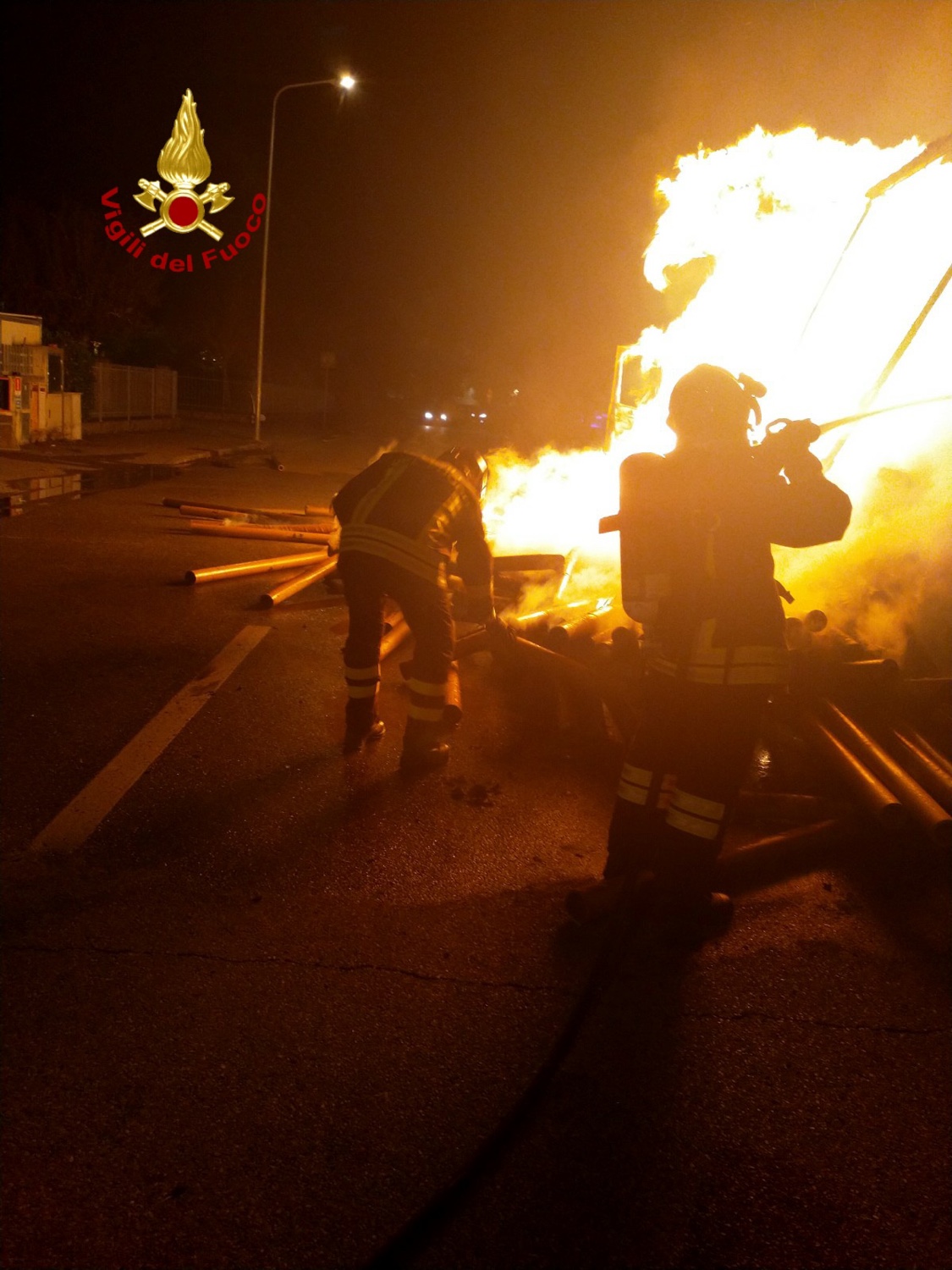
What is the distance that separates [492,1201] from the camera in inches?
85.6

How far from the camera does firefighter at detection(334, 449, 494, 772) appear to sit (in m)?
4.48

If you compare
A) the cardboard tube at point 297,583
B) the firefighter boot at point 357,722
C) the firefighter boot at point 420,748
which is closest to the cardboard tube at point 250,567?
the cardboard tube at point 297,583

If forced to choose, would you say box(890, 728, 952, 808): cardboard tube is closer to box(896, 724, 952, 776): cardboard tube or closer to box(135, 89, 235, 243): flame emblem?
box(896, 724, 952, 776): cardboard tube

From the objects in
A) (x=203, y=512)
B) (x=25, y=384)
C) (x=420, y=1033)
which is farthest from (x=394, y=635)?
(x=25, y=384)

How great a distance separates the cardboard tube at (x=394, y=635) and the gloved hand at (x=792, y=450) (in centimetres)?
344

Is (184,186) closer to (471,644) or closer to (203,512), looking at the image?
(203,512)

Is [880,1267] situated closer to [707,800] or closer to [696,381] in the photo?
[707,800]

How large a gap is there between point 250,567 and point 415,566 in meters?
4.88

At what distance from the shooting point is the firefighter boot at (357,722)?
4.87 metres

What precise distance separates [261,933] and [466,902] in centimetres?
78

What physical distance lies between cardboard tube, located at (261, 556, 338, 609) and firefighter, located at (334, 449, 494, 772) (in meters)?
2.84

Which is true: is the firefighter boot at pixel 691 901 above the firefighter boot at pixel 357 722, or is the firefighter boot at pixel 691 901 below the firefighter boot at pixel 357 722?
below

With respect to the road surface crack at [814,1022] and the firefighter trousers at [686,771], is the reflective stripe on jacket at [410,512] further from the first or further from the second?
the road surface crack at [814,1022]

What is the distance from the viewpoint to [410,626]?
15.4ft
